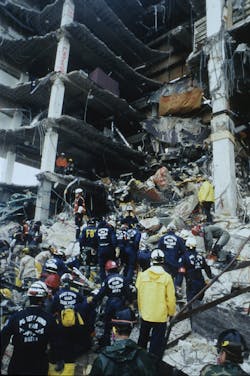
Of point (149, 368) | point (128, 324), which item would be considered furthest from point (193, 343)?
point (149, 368)

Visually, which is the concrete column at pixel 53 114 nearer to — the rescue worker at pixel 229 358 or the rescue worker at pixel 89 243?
the rescue worker at pixel 89 243

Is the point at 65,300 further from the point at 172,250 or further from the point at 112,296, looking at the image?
the point at 172,250

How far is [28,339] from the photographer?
12.8ft

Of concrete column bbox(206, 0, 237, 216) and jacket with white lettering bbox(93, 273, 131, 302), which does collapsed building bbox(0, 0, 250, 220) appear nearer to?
concrete column bbox(206, 0, 237, 216)

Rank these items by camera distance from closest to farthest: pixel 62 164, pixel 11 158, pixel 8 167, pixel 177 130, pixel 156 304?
pixel 156 304, pixel 62 164, pixel 177 130, pixel 8 167, pixel 11 158

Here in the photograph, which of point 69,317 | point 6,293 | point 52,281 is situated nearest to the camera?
point 69,317

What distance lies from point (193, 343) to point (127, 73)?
20151 millimetres

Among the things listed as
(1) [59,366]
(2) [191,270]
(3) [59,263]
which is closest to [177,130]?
(2) [191,270]

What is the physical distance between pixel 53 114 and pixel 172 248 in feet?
42.7

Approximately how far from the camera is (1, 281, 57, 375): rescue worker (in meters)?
3.85

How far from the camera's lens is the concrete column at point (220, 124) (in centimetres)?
1153

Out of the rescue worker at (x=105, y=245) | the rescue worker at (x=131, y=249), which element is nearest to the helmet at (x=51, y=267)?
the rescue worker at (x=105, y=245)

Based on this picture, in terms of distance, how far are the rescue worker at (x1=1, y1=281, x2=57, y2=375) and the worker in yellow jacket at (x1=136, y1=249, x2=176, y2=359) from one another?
154 cm

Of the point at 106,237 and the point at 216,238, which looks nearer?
the point at 106,237
